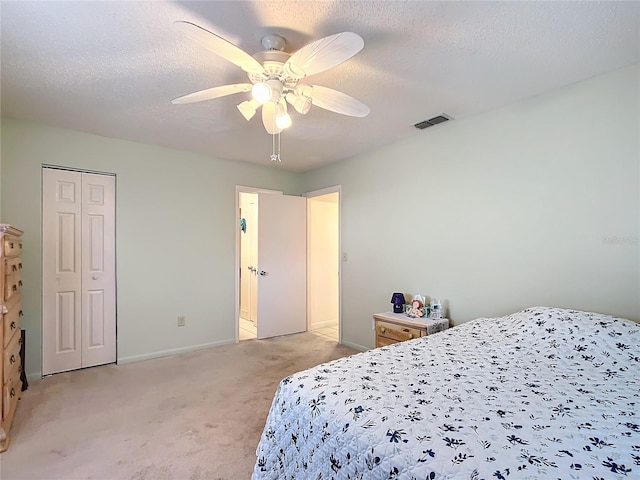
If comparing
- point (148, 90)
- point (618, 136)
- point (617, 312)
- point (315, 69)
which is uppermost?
point (148, 90)

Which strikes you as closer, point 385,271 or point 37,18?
point 37,18

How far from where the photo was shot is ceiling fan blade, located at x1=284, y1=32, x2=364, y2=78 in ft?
4.54

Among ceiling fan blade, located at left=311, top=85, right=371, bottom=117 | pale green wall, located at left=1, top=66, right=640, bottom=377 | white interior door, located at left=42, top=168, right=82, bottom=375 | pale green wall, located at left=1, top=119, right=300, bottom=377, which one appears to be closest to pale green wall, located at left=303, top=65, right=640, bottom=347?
pale green wall, located at left=1, top=66, right=640, bottom=377

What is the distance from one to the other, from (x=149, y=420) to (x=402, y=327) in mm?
2107

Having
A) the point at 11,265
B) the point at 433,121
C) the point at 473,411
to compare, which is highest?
the point at 433,121

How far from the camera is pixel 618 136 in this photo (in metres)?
2.11

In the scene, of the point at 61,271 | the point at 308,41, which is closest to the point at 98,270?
the point at 61,271

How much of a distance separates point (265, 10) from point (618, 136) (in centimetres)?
228

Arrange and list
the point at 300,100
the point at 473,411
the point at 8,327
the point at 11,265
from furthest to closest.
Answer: the point at 11,265, the point at 8,327, the point at 300,100, the point at 473,411

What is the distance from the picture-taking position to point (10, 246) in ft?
7.57

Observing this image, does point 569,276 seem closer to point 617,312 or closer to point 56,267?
point 617,312

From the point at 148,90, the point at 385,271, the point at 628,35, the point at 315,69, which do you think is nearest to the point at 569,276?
the point at 628,35

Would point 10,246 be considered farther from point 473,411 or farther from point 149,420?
point 473,411

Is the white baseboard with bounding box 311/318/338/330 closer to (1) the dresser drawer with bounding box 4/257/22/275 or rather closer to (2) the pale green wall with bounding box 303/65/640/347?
(2) the pale green wall with bounding box 303/65/640/347
